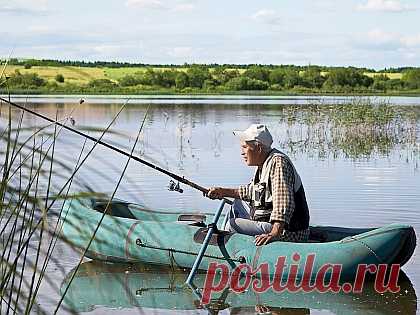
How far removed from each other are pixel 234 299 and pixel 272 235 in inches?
23.4

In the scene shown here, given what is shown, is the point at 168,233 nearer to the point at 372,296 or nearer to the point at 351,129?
the point at 372,296

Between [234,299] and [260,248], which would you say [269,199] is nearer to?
[260,248]

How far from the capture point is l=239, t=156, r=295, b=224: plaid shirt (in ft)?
24.4

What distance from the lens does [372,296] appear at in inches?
287

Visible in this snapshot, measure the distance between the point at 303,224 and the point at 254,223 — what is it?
392 millimetres

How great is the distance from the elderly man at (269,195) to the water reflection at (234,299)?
51 centimetres

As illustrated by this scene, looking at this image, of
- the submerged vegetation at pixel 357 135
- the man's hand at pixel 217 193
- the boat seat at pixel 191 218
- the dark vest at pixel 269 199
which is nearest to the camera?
the dark vest at pixel 269 199

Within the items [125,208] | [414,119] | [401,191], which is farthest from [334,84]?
[125,208]

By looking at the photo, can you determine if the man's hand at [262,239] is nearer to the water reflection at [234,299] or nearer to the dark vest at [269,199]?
the dark vest at [269,199]

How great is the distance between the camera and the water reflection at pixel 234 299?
7.00 metres

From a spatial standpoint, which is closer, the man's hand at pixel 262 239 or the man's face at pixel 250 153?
the man's hand at pixel 262 239

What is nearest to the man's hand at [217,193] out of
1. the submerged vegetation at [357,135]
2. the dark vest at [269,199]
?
the dark vest at [269,199]

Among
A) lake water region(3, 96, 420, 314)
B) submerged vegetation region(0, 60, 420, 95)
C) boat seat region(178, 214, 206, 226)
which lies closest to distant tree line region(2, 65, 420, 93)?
Answer: submerged vegetation region(0, 60, 420, 95)

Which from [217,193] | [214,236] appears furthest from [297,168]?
[217,193]
